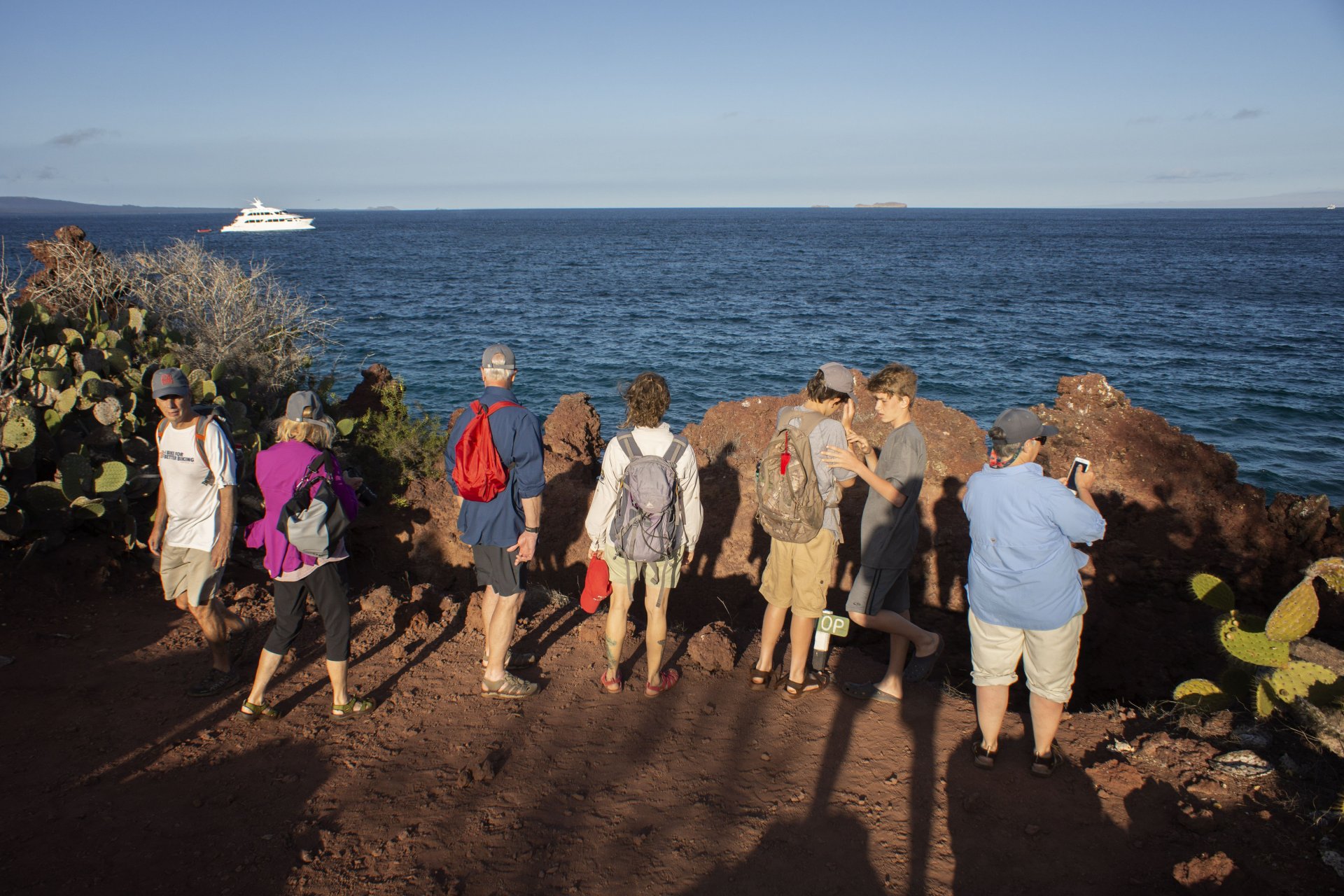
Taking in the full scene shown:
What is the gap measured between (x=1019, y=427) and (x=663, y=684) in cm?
278

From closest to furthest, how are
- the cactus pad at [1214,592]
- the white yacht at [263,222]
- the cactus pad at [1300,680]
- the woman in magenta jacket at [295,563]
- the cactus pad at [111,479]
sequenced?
1. the woman in magenta jacket at [295,563]
2. the cactus pad at [1300,680]
3. the cactus pad at [1214,592]
4. the cactus pad at [111,479]
5. the white yacht at [263,222]

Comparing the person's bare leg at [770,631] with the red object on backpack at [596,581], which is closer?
the red object on backpack at [596,581]

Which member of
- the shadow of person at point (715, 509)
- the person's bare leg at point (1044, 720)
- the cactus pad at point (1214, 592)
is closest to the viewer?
the person's bare leg at point (1044, 720)

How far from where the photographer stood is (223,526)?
4676 millimetres

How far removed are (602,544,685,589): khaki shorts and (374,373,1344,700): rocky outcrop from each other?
114 inches

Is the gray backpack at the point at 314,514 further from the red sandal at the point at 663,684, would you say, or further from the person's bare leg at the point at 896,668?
the person's bare leg at the point at 896,668

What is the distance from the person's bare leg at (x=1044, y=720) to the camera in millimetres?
4102

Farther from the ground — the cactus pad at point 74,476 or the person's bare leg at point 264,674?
the cactus pad at point 74,476

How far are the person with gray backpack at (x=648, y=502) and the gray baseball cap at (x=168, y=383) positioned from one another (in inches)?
100

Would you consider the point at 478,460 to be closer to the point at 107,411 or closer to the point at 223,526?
the point at 223,526

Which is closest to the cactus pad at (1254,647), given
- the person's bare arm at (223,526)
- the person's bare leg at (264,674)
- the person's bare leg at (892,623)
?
the person's bare leg at (892,623)

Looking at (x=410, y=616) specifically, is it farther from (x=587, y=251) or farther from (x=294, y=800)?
(x=587, y=251)

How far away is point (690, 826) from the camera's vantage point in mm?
3842

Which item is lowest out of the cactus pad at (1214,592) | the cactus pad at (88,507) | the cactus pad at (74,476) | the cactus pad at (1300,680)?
the cactus pad at (1300,680)
